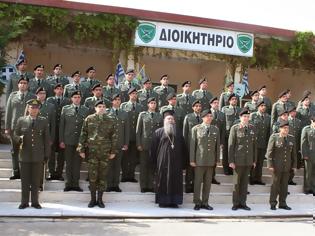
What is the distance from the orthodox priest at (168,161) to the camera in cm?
807

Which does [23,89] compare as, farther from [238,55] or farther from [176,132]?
[238,55]

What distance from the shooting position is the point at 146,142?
8.47 meters

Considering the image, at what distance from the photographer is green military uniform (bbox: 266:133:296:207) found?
8430mm

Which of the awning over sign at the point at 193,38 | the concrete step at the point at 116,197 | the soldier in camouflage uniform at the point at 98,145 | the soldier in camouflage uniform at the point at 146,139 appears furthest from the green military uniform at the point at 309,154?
the soldier in camouflage uniform at the point at 98,145

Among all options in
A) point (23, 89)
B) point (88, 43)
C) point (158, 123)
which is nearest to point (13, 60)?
point (88, 43)

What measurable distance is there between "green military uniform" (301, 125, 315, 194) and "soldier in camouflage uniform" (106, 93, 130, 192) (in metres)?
3.38

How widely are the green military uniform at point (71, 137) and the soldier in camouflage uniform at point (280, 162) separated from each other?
3.31 metres

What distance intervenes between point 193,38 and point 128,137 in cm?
425

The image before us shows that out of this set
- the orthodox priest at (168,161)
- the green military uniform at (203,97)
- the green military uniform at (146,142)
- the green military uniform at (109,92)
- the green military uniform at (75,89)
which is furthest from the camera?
the green military uniform at (203,97)

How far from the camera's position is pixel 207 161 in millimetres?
8062

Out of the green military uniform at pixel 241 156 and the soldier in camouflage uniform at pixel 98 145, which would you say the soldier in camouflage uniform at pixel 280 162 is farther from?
the soldier in camouflage uniform at pixel 98 145

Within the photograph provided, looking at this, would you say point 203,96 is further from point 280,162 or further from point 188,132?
point 280,162

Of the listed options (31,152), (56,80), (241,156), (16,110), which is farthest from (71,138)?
(241,156)

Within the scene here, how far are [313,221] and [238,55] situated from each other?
5.51 m
